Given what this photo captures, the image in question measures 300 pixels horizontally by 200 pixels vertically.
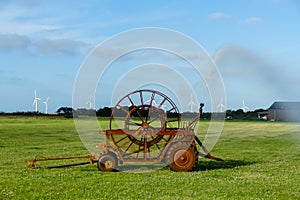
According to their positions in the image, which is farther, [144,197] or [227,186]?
[227,186]

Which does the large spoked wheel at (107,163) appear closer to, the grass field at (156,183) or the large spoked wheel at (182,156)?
the grass field at (156,183)

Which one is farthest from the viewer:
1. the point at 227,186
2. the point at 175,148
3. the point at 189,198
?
the point at 175,148

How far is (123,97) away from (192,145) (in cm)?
269

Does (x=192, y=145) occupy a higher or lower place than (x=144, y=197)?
higher

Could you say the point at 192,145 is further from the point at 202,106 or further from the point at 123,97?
the point at 123,97

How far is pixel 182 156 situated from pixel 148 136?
1248 mm

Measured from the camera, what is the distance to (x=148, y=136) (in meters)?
16.0

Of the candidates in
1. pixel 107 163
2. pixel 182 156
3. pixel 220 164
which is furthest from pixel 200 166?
pixel 107 163

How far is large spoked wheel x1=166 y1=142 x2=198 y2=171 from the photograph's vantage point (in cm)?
1552

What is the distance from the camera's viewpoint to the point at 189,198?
11.5 meters

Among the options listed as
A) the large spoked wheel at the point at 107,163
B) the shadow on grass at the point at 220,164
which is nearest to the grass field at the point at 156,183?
the shadow on grass at the point at 220,164

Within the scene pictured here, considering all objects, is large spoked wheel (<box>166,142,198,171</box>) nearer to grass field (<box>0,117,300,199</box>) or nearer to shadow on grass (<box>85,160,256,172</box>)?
grass field (<box>0,117,300,199</box>)

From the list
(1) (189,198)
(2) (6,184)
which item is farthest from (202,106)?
(2) (6,184)

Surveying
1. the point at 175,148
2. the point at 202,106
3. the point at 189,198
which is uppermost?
the point at 202,106
